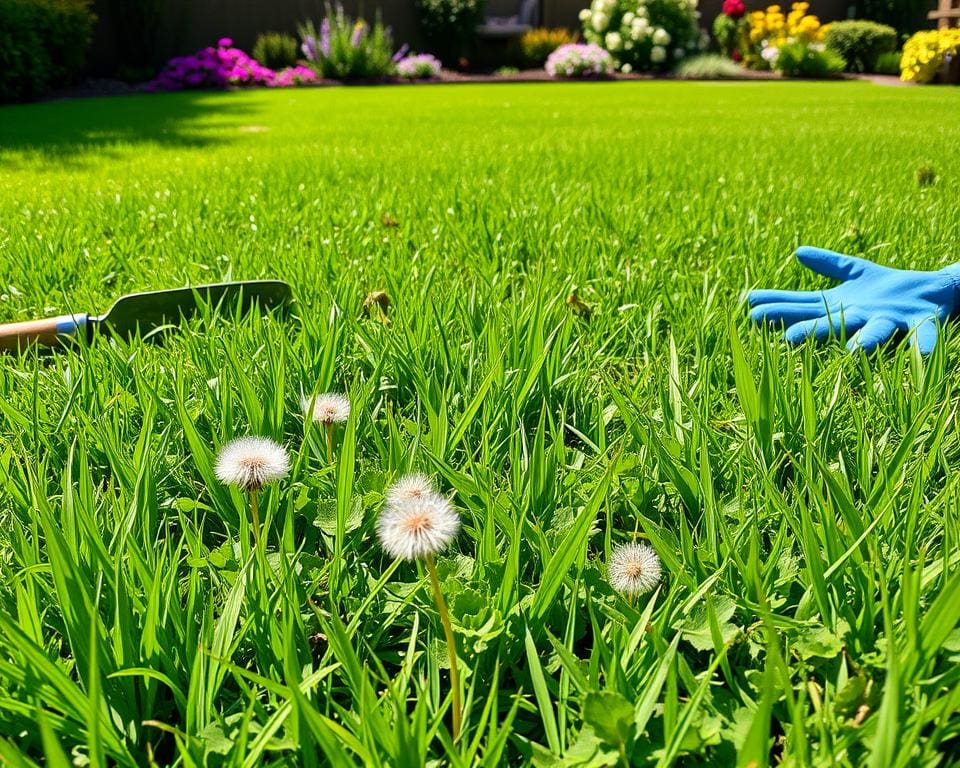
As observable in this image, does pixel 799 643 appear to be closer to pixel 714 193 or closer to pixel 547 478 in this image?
pixel 547 478

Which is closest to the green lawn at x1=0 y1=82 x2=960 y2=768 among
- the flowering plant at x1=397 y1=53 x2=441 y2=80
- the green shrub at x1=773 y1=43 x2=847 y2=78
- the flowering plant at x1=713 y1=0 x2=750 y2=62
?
the flowering plant at x1=397 y1=53 x2=441 y2=80

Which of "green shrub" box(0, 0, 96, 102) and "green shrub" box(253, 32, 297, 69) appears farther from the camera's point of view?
"green shrub" box(253, 32, 297, 69)

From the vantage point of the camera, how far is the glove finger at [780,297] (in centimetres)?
192

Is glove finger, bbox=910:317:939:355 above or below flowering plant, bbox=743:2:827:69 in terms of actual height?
below

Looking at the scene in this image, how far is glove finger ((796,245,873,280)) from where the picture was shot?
207 cm

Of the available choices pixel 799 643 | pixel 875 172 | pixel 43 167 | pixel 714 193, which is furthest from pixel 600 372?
pixel 43 167

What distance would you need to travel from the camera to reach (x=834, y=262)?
6.85 ft

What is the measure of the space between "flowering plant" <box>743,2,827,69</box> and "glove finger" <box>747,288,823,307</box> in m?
18.9

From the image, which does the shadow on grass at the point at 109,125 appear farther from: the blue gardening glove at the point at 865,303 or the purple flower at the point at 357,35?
the purple flower at the point at 357,35

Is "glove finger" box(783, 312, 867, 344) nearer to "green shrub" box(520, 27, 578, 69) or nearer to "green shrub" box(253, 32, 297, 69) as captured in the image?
"green shrub" box(253, 32, 297, 69)

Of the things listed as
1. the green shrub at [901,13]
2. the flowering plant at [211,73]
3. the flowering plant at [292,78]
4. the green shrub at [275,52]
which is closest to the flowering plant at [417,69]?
the flowering plant at [292,78]

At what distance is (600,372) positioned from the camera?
163 cm

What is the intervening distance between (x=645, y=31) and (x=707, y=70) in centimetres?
183

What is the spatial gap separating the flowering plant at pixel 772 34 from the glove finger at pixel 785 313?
18990mm
